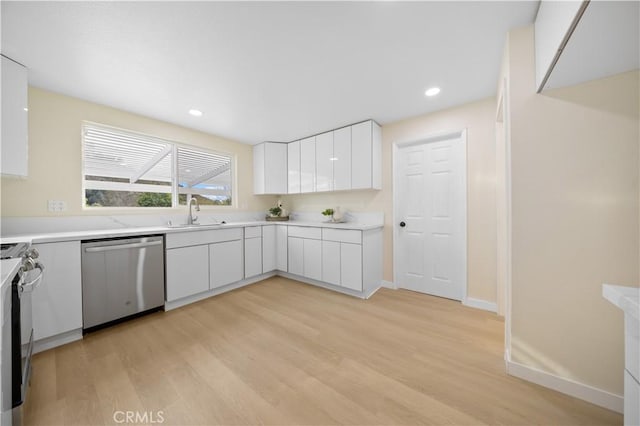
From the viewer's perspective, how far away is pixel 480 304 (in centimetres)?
249

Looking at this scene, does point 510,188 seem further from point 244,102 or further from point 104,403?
point 104,403

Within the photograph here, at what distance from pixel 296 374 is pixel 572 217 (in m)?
2.00

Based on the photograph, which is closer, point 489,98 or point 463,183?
point 489,98

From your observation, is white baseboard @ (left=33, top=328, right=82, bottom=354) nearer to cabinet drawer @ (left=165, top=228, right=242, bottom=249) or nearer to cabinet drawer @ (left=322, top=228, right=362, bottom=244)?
cabinet drawer @ (left=165, top=228, right=242, bottom=249)

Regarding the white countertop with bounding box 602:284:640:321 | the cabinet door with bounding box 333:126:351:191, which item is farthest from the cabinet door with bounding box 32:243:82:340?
the white countertop with bounding box 602:284:640:321

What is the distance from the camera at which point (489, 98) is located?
96.0 inches

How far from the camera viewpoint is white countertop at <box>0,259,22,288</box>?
87 cm

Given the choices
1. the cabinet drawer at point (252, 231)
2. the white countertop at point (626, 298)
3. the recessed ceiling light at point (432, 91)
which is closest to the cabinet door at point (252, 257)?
the cabinet drawer at point (252, 231)

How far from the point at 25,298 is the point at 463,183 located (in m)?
3.95

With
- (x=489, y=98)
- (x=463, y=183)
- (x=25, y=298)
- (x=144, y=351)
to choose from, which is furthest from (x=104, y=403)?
(x=489, y=98)

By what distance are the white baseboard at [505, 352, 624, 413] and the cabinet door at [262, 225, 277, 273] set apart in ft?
9.76

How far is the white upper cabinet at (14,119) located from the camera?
1696mm

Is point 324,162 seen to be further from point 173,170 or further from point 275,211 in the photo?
point 173,170

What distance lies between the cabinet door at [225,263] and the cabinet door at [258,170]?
120 cm
